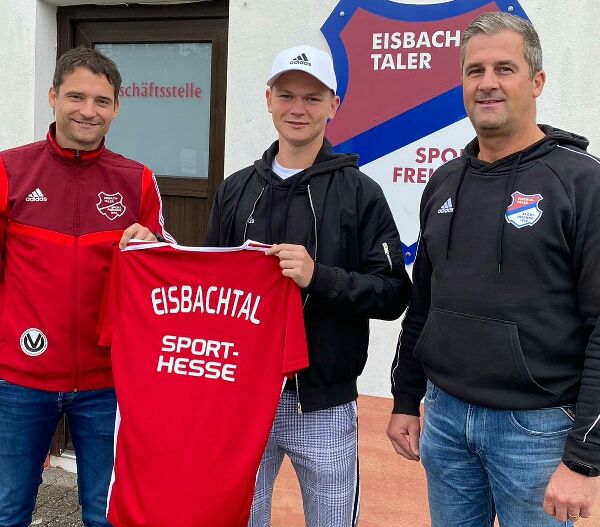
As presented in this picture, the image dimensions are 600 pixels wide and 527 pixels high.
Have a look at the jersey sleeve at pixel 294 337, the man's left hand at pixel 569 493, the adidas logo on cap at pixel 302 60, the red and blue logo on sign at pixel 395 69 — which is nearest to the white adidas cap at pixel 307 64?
the adidas logo on cap at pixel 302 60

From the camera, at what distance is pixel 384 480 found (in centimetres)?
370

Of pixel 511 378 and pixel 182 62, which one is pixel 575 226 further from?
pixel 182 62

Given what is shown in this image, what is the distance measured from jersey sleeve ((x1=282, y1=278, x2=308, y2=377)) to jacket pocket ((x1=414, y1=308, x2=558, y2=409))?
403mm

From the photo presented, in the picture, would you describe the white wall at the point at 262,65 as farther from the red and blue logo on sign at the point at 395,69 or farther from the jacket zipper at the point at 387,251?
the jacket zipper at the point at 387,251

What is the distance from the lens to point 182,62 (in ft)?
Result: 14.1

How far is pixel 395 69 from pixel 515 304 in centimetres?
193

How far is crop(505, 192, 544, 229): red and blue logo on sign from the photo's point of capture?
1911 millimetres

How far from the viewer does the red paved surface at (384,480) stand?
3.64 meters

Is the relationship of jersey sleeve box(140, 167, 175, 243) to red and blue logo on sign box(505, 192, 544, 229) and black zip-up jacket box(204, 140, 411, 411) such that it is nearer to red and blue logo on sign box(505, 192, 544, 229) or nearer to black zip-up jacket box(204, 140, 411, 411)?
black zip-up jacket box(204, 140, 411, 411)

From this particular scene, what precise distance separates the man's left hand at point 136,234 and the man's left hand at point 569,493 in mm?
1552

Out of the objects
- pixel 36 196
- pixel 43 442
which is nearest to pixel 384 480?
pixel 43 442

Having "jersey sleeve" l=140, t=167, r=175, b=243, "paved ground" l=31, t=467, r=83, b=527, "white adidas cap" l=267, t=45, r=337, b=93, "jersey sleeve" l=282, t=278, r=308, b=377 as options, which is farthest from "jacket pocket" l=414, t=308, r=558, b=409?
"paved ground" l=31, t=467, r=83, b=527

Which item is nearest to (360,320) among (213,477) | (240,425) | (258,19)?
(240,425)

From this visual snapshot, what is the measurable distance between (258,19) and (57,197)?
1.82 m
